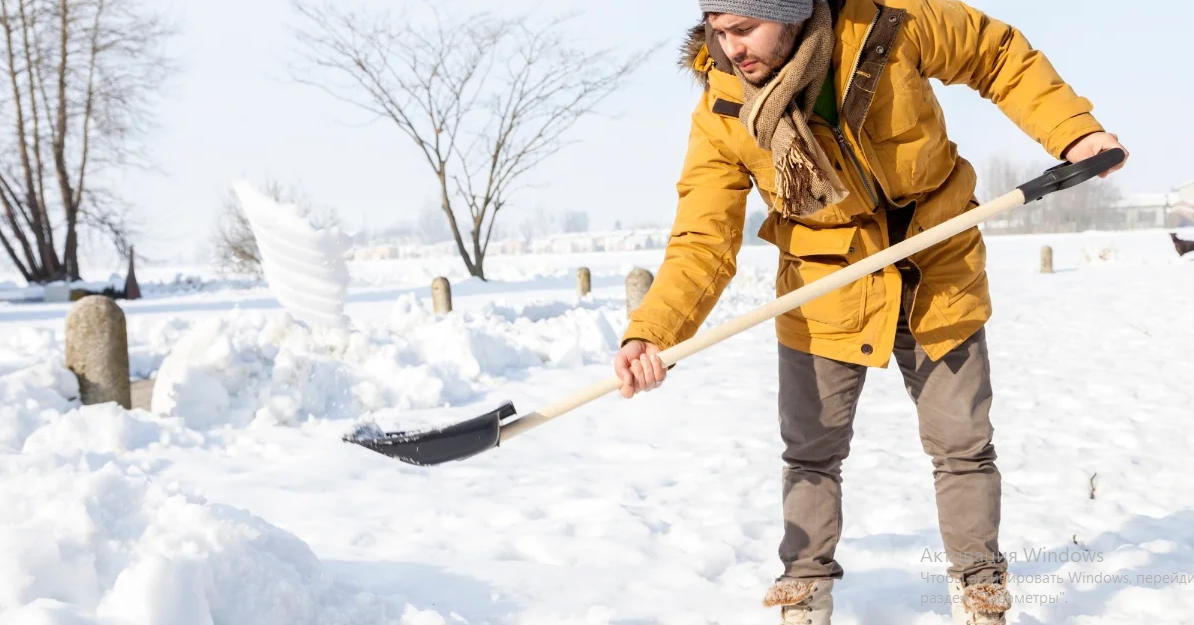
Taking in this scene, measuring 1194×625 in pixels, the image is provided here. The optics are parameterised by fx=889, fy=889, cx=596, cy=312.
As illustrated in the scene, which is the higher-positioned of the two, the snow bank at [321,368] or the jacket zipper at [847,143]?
the jacket zipper at [847,143]

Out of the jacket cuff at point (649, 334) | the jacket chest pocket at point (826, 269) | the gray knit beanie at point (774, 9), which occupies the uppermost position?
the gray knit beanie at point (774, 9)

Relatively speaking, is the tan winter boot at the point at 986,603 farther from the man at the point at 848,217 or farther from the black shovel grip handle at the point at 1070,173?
the black shovel grip handle at the point at 1070,173

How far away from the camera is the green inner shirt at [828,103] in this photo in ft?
6.88

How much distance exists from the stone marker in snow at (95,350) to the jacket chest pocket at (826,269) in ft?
14.8

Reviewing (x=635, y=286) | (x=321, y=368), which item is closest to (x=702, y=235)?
(x=321, y=368)

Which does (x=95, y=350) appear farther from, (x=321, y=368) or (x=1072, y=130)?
(x=1072, y=130)

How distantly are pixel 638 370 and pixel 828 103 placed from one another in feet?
2.55

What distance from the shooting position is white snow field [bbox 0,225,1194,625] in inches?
83.0

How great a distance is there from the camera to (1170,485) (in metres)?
3.65

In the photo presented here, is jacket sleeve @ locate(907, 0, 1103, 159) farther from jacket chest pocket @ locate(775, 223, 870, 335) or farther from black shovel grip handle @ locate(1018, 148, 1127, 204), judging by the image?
jacket chest pocket @ locate(775, 223, 870, 335)

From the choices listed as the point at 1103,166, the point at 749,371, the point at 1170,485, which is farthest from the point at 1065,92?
the point at 749,371

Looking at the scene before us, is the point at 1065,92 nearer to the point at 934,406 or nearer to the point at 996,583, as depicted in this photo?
the point at 934,406

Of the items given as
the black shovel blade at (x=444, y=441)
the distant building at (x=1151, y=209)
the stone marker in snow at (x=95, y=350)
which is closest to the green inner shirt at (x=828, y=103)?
the black shovel blade at (x=444, y=441)

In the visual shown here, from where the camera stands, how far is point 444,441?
7.06 ft
